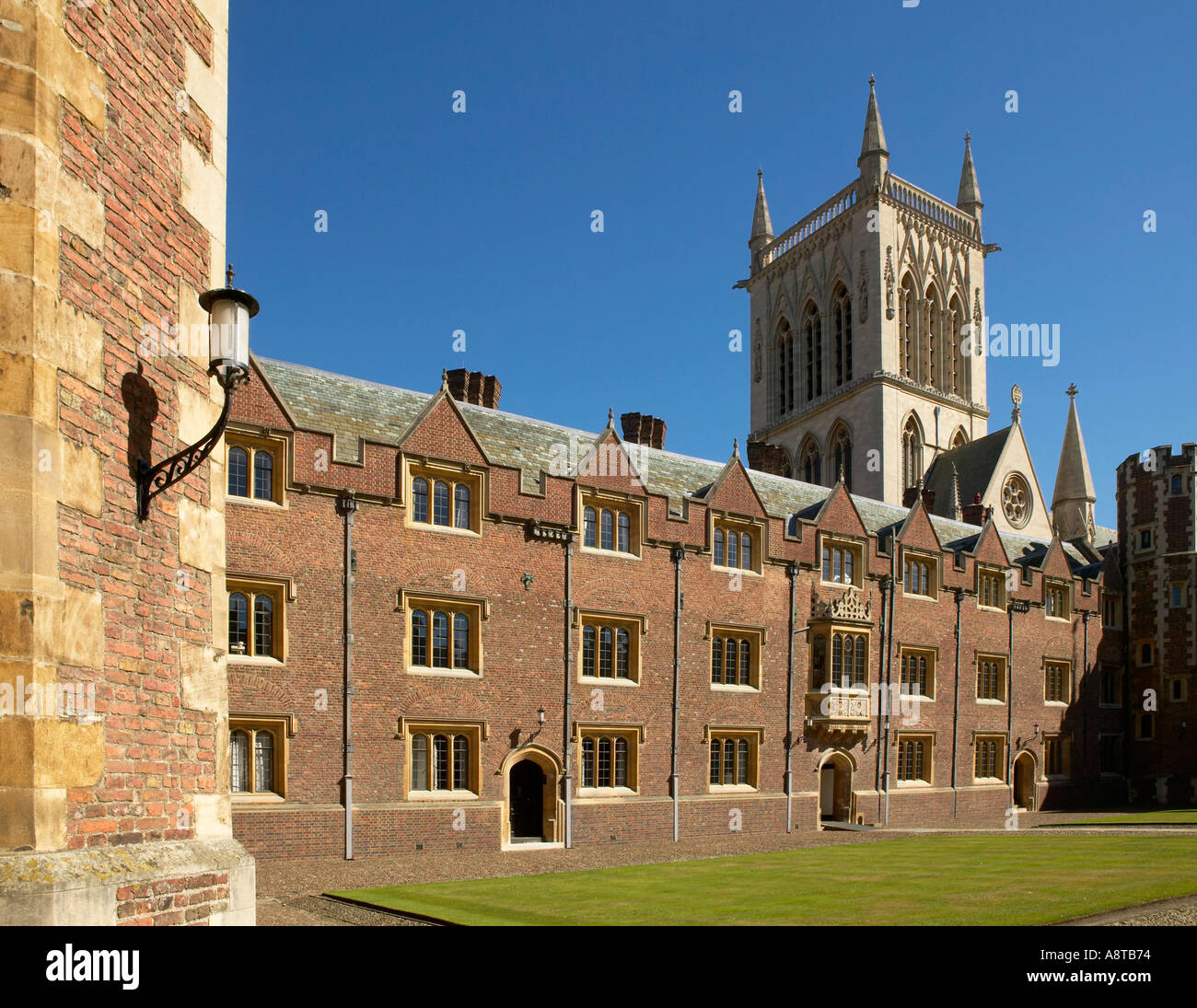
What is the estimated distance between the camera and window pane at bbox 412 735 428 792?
941 inches

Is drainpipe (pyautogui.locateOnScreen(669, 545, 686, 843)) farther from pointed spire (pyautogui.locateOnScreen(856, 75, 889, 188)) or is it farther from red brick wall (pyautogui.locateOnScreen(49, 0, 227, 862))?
pointed spire (pyautogui.locateOnScreen(856, 75, 889, 188))

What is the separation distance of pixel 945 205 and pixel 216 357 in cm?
6783

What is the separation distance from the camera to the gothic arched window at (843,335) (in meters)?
64.0

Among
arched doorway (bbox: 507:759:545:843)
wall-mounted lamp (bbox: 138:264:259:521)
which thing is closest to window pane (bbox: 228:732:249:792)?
arched doorway (bbox: 507:759:545:843)

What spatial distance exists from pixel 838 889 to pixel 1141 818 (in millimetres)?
23159

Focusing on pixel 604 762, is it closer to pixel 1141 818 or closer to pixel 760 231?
pixel 1141 818

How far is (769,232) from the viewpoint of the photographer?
243 feet

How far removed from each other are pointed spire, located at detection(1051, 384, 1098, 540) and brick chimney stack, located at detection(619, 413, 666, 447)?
34259 mm

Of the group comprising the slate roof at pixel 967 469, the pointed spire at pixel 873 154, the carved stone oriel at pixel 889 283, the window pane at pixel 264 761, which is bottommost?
the window pane at pixel 264 761

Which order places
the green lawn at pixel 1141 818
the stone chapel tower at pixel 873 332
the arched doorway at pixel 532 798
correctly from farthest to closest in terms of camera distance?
the stone chapel tower at pixel 873 332
the green lawn at pixel 1141 818
the arched doorway at pixel 532 798

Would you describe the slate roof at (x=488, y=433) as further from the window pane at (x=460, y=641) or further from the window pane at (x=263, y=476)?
the window pane at (x=460, y=641)

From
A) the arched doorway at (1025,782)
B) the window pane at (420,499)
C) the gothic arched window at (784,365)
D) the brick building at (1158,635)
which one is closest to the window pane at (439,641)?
the window pane at (420,499)

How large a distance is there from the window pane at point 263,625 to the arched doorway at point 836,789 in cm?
1811
